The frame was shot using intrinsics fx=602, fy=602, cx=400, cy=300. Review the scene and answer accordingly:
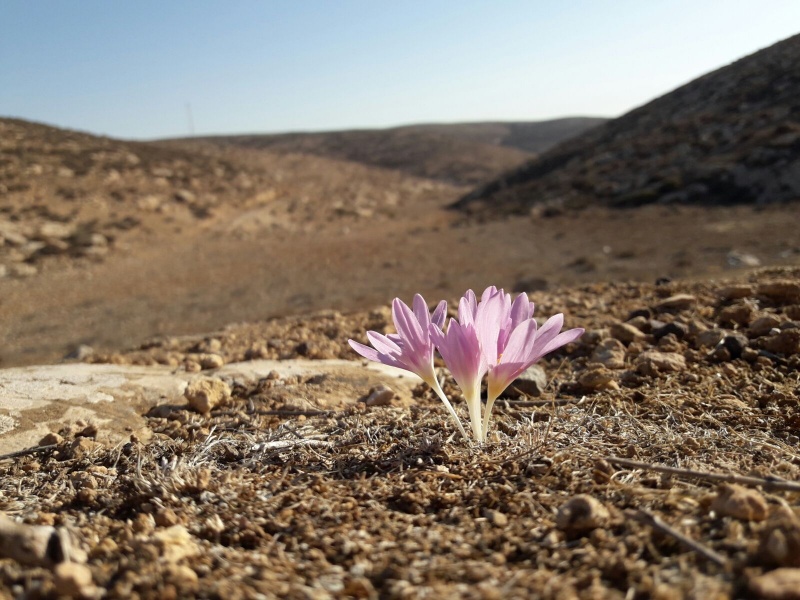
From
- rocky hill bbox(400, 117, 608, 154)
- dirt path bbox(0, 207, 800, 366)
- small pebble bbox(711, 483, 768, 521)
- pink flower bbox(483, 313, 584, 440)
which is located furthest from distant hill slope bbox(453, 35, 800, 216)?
rocky hill bbox(400, 117, 608, 154)

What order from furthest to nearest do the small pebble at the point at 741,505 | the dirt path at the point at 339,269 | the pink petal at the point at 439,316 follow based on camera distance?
1. the dirt path at the point at 339,269
2. the pink petal at the point at 439,316
3. the small pebble at the point at 741,505

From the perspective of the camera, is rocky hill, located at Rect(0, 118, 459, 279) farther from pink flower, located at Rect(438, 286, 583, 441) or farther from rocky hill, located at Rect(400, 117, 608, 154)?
rocky hill, located at Rect(400, 117, 608, 154)

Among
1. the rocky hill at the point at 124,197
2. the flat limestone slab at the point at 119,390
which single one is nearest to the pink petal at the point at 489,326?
the flat limestone slab at the point at 119,390

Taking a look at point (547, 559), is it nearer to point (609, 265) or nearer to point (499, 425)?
point (499, 425)

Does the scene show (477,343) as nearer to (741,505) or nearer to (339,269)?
(741,505)

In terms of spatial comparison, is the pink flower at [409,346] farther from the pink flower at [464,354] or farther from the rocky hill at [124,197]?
the rocky hill at [124,197]
